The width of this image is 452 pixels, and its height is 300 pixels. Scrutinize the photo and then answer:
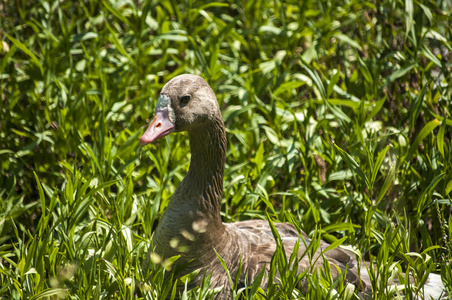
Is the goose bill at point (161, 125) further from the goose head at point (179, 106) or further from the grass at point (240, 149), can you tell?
the grass at point (240, 149)

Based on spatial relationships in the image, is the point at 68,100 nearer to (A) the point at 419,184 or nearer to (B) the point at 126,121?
(B) the point at 126,121

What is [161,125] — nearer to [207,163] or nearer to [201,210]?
[207,163]

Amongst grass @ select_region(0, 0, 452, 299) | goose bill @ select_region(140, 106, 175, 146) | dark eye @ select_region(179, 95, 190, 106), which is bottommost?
grass @ select_region(0, 0, 452, 299)

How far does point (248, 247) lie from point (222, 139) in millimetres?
597

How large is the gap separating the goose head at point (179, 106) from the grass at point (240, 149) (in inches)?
18.1

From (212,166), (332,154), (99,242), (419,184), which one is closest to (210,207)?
(212,166)

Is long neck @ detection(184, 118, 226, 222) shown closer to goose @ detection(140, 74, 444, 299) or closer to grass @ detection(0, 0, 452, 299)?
goose @ detection(140, 74, 444, 299)

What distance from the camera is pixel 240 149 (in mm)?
3777

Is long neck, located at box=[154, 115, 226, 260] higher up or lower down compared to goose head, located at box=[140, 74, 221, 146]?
lower down

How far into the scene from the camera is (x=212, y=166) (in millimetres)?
2783

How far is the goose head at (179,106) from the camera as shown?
2.56m

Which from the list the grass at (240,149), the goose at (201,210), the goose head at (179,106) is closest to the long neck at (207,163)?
the goose at (201,210)

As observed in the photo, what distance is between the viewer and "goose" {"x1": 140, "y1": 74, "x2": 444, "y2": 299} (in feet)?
8.46

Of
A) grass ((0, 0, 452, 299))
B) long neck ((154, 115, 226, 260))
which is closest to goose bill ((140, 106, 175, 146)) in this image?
long neck ((154, 115, 226, 260))
